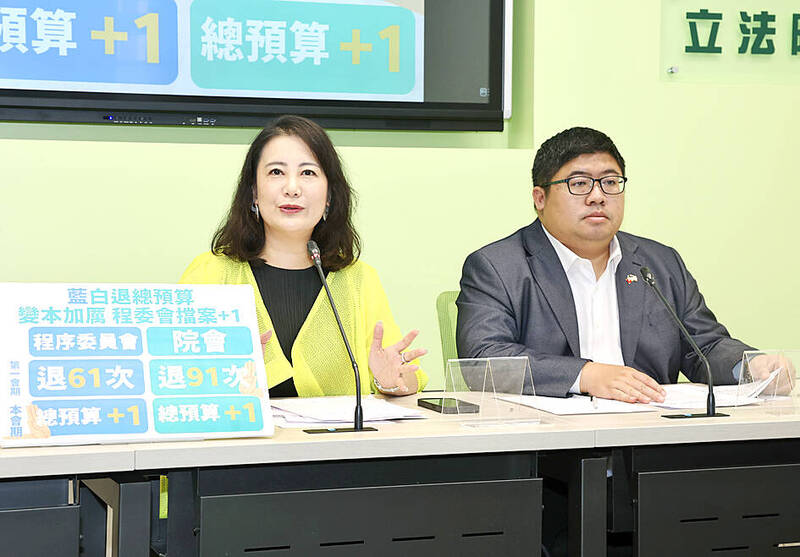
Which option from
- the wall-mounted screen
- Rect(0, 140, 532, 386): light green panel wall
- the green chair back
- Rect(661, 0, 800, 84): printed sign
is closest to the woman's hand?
the green chair back

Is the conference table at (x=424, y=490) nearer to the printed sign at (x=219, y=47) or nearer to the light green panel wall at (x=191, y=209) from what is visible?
the light green panel wall at (x=191, y=209)

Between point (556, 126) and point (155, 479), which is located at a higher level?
point (556, 126)

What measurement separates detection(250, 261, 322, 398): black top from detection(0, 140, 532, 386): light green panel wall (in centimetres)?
82

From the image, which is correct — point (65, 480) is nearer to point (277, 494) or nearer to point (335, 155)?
point (277, 494)

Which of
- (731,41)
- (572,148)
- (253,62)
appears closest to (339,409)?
(572,148)

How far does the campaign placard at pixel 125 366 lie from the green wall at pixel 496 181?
1492mm

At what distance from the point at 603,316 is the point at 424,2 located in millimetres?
1343

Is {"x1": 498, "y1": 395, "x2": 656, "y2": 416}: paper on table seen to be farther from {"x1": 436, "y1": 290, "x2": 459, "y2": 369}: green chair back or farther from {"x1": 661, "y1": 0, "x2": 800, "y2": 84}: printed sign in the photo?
{"x1": 661, "y1": 0, "x2": 800, "y2": 84}: printed sign

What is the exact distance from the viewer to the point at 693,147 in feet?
11.9

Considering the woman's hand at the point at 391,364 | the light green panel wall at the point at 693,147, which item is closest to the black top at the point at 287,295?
the woman's hand at the point at 391,364

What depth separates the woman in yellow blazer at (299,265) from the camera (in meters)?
2.43

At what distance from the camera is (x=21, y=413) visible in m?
1.53

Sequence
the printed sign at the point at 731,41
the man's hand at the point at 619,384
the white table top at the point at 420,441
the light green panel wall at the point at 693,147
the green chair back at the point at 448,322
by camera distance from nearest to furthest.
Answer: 1. the white table top at the point at 420,441
2. the man's hand at the point at 619,384
3. the green chair back at the point at 448,322
4. the light green panel wall at the point at 693,147
5. the printed sign at the point at 731,41

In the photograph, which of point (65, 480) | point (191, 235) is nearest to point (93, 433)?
point (65, 480)
